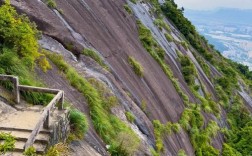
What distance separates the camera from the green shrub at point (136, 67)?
2209 cm

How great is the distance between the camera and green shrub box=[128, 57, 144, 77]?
72.5ft

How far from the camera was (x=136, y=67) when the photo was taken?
22141 millimetres

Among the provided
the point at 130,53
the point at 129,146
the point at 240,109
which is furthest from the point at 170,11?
the point at 129,146

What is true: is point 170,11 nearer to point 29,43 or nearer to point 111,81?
point 111,81

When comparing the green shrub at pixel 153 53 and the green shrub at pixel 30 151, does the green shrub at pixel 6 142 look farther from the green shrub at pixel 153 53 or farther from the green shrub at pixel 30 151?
the green shrub at pixel 153 53

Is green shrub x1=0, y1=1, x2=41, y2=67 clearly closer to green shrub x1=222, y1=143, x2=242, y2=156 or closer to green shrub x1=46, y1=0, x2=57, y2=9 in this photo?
green shrub x1=46, y1=0, x2=57, y2=9

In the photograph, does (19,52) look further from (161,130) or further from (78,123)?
(161,130)

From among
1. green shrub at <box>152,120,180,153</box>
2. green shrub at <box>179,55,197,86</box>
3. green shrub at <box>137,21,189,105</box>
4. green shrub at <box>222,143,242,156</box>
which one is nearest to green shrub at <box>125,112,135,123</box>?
green shrub at <box>152,120,180,153</box>

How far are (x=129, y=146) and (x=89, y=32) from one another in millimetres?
8945

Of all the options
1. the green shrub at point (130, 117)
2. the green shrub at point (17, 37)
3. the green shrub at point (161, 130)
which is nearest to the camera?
the green shrub at point (17, 37)

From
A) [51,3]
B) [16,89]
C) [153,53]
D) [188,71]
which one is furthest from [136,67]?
[16,89]

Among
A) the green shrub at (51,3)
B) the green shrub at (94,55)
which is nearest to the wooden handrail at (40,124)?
the green shrub at (94,55)

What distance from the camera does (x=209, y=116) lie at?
3081 cm

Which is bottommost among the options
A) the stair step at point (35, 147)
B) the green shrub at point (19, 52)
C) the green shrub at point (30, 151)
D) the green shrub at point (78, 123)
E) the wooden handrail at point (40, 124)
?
the green shrub at point (78, 123)
